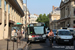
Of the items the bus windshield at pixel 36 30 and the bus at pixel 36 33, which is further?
the bus windshield at pixel 36 30

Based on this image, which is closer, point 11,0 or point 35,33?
point 35,33

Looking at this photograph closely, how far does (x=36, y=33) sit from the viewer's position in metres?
18.4

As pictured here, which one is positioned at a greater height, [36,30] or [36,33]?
[36,30]

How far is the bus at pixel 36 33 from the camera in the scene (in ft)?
58.6

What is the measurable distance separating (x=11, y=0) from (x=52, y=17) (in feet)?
228

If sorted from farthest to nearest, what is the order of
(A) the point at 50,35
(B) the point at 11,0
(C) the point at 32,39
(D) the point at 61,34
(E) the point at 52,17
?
(E) the point at 52,17
(B) the point at 11,0
(C) the point at 32,39
(D) the point at 61,34
(A) the point at 50,35

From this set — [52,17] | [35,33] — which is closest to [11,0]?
[35,33]

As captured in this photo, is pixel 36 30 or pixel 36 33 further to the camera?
pixel 36 30

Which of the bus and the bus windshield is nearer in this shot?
the bus

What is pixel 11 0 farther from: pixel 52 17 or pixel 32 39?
pixel 52 17

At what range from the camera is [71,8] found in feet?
187

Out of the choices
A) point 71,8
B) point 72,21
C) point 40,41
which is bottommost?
point 40,41

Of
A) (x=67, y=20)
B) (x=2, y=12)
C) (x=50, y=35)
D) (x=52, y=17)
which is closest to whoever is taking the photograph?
(x=50, y=35)

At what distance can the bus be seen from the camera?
703 inches
